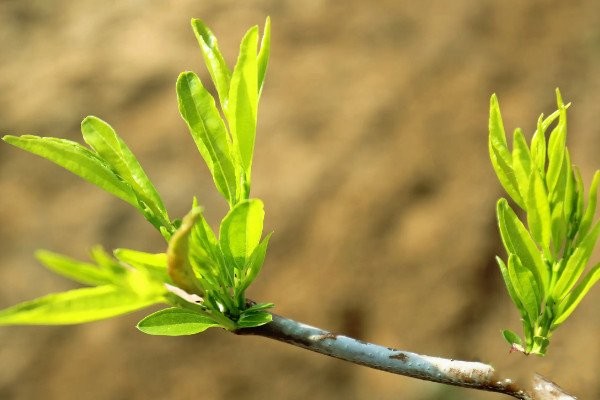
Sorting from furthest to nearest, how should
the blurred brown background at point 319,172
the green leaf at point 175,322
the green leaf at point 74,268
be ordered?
the blurred brown background at point 319,172 → the green leaf at point 175,322 → the green leaf at point 74,268

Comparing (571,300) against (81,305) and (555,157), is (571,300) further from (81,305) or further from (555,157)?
(81,305)

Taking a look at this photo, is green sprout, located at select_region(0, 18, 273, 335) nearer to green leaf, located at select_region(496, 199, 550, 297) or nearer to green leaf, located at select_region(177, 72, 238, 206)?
green leaf, located at select_region(177, 72, 238, 206)

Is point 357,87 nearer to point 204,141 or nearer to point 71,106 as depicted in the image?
point 71,106

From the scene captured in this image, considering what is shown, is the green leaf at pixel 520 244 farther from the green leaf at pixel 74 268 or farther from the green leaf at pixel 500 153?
the green leaf at pixel 74 268

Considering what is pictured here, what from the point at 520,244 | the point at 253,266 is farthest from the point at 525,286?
the point at 253,266

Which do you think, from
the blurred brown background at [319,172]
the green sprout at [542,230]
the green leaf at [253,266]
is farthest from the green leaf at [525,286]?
the blurred brown background at [319,172]

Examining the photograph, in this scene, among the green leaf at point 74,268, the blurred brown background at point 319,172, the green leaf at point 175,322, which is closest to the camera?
the green leaf at point 74,268

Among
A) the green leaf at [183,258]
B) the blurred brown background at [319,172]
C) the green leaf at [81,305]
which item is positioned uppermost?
the blurred brown background at [319,172]

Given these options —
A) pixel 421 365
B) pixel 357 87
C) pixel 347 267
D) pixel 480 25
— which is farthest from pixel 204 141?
pixel 480 25
